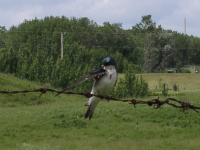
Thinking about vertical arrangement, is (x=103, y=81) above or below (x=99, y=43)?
below

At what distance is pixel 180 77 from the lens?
4394 centimetres

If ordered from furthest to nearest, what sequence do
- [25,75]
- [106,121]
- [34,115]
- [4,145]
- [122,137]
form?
[25,75]
[34,115]
[106,121]
[122,137]
[4,145]

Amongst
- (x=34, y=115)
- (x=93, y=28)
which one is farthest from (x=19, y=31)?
(x=34, y=115)

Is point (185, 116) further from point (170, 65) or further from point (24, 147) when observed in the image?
point (170, 65)

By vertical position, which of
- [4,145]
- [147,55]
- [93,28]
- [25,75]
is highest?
[93,28]

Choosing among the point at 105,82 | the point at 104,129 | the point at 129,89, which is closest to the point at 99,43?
the point at 129,89

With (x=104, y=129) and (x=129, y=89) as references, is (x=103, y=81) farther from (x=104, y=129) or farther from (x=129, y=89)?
(x=129, y=89)

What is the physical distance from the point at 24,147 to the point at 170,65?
2067 inches

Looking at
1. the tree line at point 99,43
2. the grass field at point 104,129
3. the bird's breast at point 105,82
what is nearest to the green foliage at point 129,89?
the grass field at point 104,129

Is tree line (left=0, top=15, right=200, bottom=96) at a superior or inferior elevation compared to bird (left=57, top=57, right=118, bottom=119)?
superior

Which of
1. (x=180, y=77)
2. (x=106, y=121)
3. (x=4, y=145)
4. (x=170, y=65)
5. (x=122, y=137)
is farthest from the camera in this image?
(x=170, y=65)

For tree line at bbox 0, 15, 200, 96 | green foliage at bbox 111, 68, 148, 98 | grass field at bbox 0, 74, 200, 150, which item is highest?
tree line at bbox 0, 15, 200, 96

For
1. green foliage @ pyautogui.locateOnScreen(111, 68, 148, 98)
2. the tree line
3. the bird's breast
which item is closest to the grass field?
the bird's breast

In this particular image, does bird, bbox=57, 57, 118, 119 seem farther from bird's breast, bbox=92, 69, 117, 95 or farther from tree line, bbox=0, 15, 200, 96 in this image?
tree line, bbox=0, 15, 200, 96
